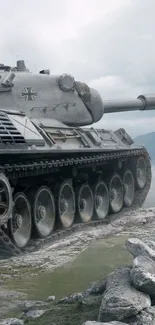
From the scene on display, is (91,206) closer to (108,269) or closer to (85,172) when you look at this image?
(85,172)

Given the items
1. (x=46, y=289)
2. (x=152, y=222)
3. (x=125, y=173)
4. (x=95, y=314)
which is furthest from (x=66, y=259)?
(x=125, y=173)

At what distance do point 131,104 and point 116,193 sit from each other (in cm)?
432

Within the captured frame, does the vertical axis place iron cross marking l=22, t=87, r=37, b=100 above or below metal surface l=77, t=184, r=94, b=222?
above

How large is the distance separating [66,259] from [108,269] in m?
1.16

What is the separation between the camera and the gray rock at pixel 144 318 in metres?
5.01

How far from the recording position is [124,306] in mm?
5203

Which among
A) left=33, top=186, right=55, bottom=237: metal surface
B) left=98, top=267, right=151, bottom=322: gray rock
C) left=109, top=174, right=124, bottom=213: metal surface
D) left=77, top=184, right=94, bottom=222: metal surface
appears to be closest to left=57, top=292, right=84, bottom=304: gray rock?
left=98, top=267, right=151, bottom=322: gray rock

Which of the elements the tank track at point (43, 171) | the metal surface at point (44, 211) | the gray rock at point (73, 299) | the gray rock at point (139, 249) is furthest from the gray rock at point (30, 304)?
the metal surface at point (44, 211)

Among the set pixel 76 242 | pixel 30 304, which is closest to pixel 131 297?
pixel 30 304

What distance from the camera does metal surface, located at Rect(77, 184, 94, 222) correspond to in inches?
555

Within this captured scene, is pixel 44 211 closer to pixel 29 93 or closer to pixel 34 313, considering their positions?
pixel 29 93

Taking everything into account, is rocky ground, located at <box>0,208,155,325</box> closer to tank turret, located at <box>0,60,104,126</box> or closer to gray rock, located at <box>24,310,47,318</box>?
gray rock, located at <box>24,310,47,318</box>

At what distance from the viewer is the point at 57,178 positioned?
43.3 ft

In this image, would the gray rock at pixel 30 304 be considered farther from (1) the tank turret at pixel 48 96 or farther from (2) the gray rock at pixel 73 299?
(1) the tank turret at pixel 48 96
